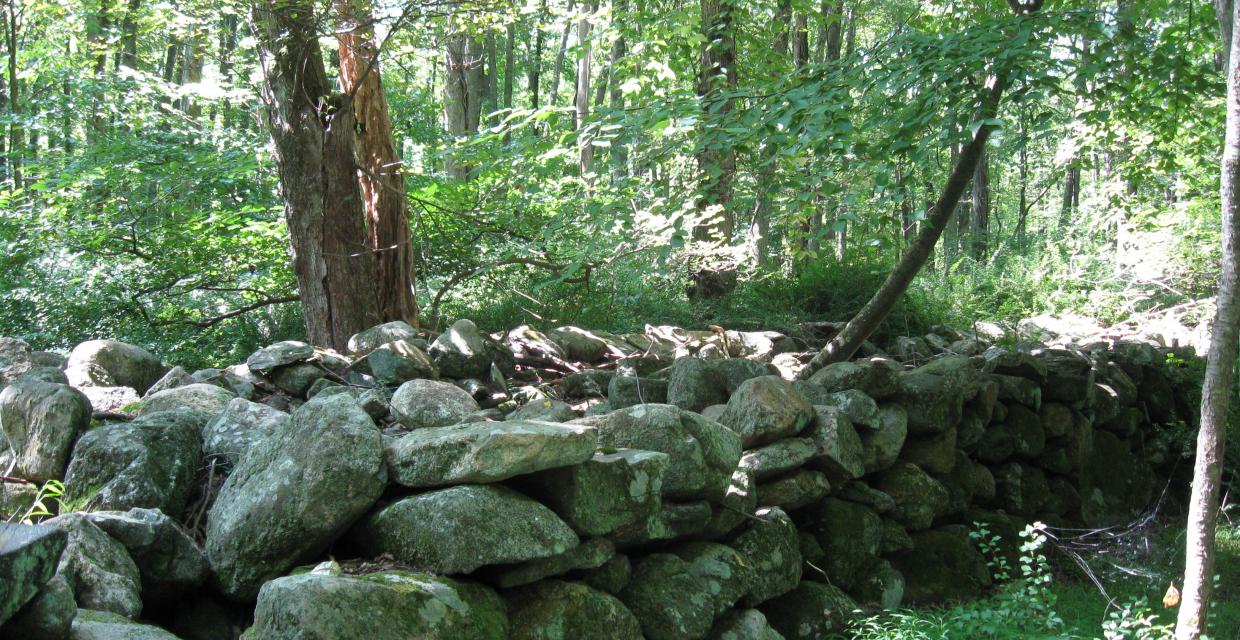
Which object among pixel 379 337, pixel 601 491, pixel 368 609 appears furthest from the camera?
pixel 379 337

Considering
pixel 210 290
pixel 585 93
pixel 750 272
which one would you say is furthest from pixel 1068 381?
pixel 585 93

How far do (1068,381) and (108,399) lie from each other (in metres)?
6.31

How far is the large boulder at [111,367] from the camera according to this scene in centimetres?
480

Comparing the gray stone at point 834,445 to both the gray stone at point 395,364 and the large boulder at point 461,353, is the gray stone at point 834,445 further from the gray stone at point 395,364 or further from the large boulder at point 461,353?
the gray stone at point 395,364

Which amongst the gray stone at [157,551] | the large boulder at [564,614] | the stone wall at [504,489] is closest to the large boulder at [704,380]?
the stone wall at [504,489]

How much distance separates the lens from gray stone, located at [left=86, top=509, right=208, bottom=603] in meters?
2.75

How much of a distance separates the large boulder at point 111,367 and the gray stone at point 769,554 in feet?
11.6

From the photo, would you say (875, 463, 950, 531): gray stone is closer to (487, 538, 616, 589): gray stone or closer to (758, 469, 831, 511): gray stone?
(758, 469, 831, 511): gray stone

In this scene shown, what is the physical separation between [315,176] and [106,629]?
4553 mm

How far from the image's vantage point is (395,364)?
509 centimetres

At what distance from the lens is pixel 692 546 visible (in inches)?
149

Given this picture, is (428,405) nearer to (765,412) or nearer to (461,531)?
(461,531)

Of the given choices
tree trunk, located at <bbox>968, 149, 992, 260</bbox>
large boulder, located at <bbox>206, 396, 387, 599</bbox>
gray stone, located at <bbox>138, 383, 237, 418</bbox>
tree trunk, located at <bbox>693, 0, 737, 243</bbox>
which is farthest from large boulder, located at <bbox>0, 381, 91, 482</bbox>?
tree trunk, located at <bbox>968, 149, 992, 260</bbox>

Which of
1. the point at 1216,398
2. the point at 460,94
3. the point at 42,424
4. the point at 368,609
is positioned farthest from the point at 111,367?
the point at 460,94
